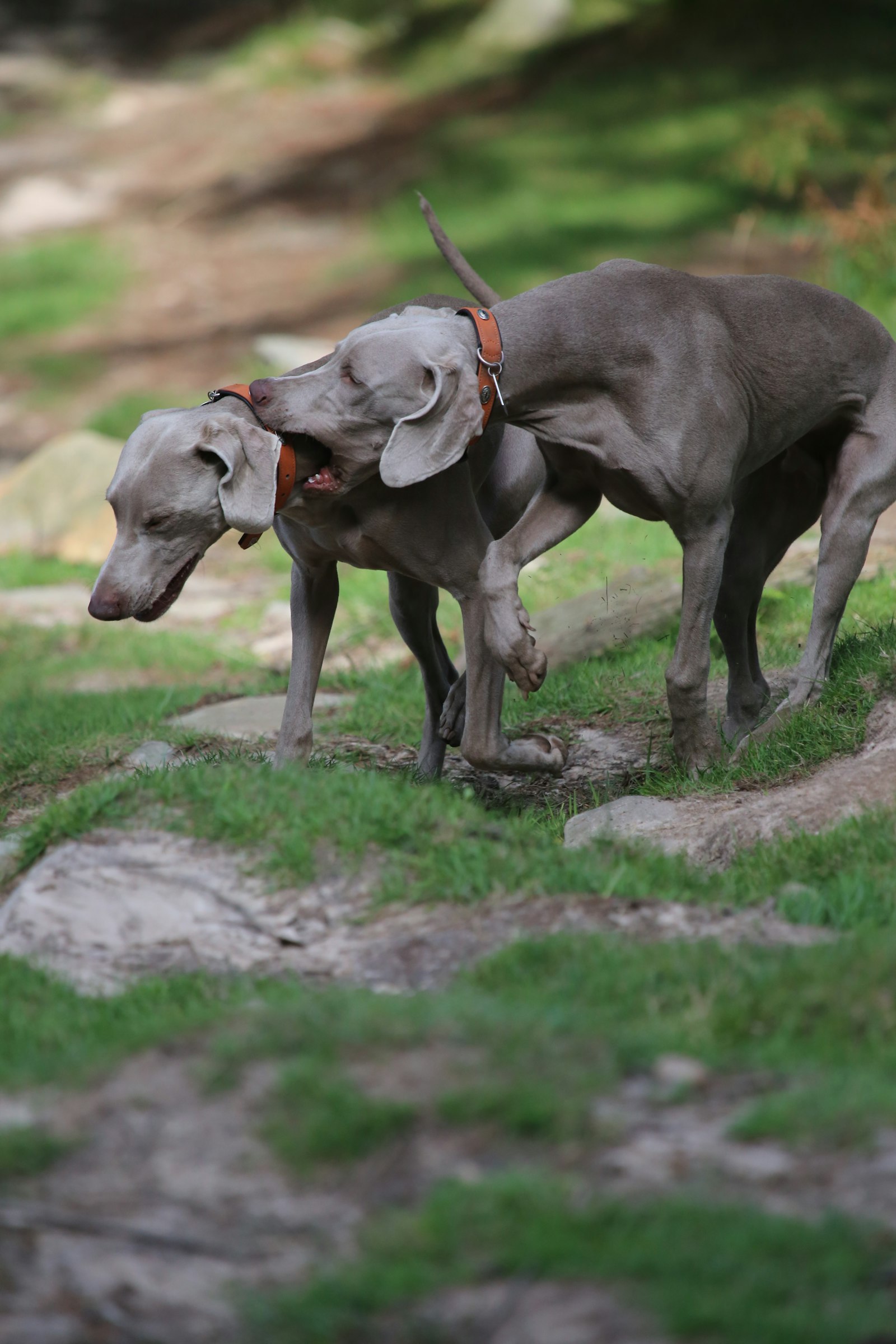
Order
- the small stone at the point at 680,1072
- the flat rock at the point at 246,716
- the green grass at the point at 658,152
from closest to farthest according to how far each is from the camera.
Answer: the small stone at the point at 680,1072, the flat rock at the point at 246,716, the green grass at the point at 658,152

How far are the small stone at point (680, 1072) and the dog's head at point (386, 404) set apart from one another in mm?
2056

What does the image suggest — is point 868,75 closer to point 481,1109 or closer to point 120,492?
point 120,492

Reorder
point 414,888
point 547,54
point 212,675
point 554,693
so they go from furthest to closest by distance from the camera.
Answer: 1. point 547,54
2. point 212,675
3. point 554,693
4. point 414,888

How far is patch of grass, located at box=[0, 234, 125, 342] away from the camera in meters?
15.6

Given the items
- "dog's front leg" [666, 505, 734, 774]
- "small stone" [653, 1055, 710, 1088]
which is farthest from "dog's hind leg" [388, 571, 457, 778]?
"small stone" [653, 1055, 710, 1088]

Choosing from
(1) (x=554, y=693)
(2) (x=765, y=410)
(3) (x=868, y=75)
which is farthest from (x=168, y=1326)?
(3) (x=868, y=75)

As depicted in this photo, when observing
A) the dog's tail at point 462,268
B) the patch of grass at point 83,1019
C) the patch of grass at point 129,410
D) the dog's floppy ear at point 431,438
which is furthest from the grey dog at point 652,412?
the patch of grass at point 129,410

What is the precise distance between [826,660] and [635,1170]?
3.15 metres

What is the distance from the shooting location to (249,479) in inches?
173

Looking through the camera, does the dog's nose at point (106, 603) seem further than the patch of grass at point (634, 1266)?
Yes

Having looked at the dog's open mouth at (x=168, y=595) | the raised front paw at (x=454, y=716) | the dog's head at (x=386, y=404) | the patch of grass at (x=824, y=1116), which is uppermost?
the dog's head at (x=386, y=404)

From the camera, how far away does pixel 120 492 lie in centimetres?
441

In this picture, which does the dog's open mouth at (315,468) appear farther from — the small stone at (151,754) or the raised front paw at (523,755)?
the small stone at (151,754)

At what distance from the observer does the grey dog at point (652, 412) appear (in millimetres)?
4500
